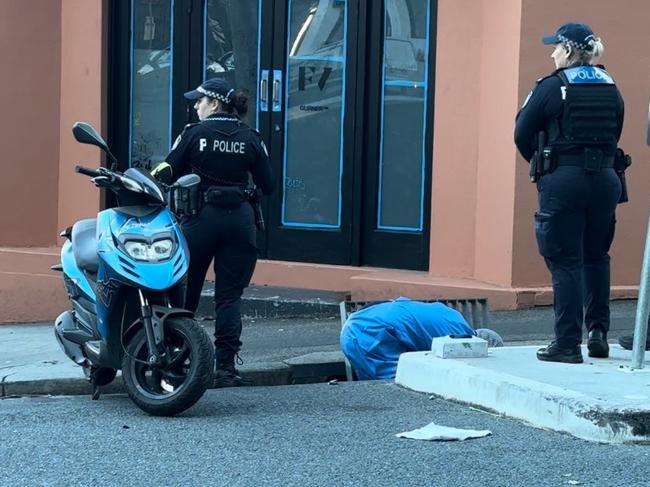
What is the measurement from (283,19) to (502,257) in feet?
9.33

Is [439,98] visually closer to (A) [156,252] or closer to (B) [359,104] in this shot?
(B) [359,104]

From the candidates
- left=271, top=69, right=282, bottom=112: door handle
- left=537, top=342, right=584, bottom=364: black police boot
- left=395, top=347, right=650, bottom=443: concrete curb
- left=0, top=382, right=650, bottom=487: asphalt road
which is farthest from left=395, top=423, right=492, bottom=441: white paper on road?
left=271, top=69, right=282, bottom=112: door handle

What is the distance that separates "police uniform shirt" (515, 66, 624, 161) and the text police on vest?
158cm

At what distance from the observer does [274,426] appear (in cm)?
584

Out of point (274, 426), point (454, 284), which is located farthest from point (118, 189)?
point (454, 284)

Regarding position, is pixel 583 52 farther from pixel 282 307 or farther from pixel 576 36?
pixel 282 307

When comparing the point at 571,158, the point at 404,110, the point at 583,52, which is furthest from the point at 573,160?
the point at 404,110

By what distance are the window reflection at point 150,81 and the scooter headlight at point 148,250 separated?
15.5 ft

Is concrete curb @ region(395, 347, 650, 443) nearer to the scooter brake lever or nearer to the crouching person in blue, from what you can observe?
the crouching person in blue

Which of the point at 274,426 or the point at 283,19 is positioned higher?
the point at 283,19

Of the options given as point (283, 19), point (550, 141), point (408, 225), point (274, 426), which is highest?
point (283, 19)

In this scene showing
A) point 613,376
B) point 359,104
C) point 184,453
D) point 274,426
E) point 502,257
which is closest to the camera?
point 184,453

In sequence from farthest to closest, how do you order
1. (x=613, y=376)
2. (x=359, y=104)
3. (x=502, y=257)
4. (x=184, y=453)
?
(x=359, y=104) < (x=502, y=257) < (x=613, y=376) < (x=184, y=453)

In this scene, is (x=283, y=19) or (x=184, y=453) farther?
(x=283, y=19)
